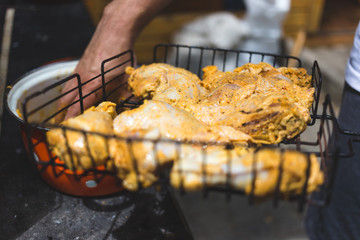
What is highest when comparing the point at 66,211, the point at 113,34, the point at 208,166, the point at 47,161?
the point at 113,34

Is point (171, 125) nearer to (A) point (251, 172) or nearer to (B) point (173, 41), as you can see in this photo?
(A) point (251, 172)

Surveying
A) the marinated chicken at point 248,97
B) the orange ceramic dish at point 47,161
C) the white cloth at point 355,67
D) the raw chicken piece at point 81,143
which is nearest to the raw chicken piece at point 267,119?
the marinated chicken at point 248,97

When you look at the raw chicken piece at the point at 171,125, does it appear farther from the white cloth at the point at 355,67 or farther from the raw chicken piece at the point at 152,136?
the white cloth at the point at 355,67

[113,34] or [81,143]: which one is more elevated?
[113,34]

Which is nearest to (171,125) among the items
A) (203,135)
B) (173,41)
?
(203,135)

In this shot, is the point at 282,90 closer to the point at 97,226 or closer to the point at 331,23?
the point at 97,226

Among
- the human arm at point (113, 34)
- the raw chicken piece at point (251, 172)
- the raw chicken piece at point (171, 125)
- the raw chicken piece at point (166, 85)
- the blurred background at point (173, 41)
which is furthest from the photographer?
the human arm at point (113, 34)

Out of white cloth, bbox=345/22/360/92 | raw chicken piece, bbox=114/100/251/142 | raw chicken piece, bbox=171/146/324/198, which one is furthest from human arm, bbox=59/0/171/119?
white cloth, bbox=345/22/360/92
